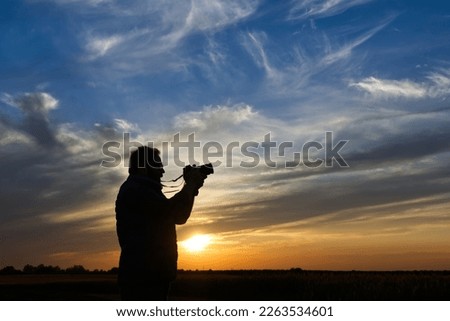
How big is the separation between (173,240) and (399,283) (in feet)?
41.9

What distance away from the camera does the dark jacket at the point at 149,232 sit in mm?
5113

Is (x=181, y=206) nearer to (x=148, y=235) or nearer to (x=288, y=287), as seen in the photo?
(x=148, y=235)

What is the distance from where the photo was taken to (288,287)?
1980 cm

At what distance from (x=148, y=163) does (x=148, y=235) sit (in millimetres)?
627

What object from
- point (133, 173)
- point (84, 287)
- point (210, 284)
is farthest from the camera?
point (84, 287)

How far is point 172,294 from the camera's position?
2233 centimetres

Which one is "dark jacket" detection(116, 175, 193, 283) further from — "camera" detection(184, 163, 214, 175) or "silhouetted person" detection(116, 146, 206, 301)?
"camera" detection(184, 163, 214, 175)

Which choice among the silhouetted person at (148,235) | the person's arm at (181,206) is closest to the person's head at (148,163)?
the silhouetted person at (148,235)

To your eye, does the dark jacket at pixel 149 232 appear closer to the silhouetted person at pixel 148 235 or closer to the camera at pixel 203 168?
the silhouetted person at pixel 148 235

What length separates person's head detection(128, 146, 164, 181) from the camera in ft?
17.8

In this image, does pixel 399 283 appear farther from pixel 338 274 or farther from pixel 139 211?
pixel 139 211
